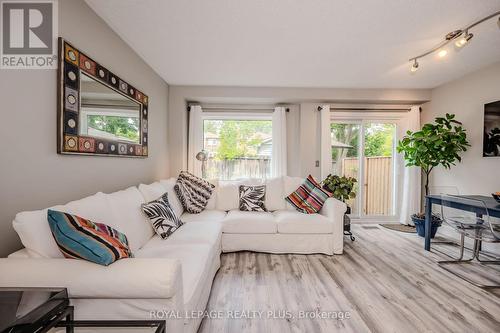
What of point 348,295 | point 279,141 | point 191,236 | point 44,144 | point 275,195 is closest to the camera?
point 44,144

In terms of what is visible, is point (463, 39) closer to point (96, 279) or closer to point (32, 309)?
point (96, 279)

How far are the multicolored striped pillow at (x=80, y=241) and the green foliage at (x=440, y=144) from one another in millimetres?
4000

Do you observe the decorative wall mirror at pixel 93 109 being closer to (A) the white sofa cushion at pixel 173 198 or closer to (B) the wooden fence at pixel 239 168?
(A) the white sofa cushion at pixel 173 198

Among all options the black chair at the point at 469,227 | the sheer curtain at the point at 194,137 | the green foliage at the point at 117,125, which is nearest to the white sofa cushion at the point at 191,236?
the green foliage at the point at 117,125

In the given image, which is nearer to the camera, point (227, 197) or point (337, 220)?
point (337, 220)

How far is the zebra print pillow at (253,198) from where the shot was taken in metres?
3.31

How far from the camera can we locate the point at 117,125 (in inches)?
A: 91.6

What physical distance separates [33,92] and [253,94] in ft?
9.66

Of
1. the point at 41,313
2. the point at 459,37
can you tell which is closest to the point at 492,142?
the point at 459,37

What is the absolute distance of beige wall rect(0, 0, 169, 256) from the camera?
1312 mm

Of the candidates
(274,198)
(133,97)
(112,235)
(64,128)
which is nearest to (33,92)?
(64,128)

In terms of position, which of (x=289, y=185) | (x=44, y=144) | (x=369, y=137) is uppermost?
(x=369, y=137)

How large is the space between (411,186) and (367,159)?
0.87 metres

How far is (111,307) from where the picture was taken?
3.46ft
